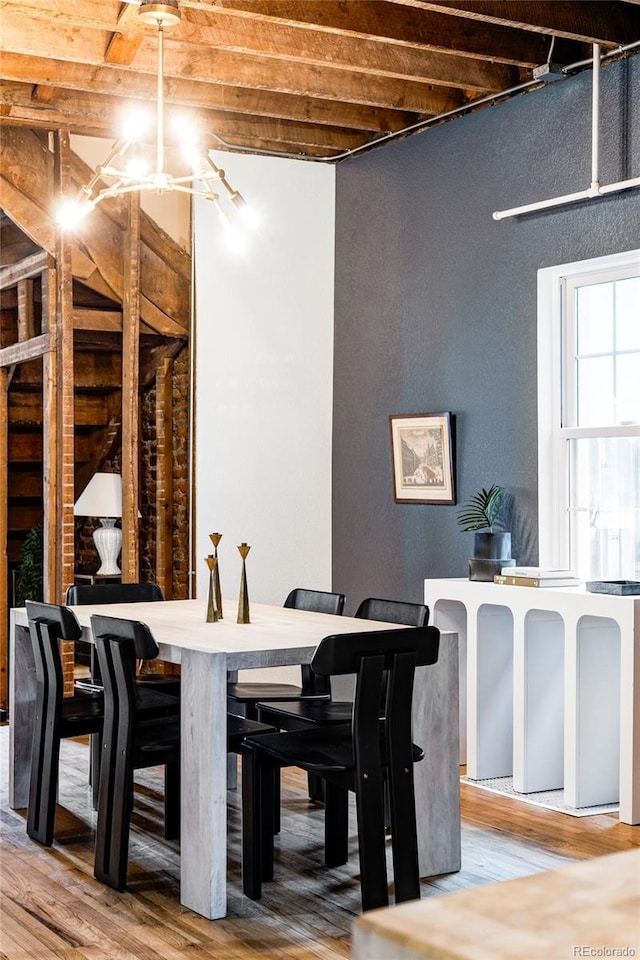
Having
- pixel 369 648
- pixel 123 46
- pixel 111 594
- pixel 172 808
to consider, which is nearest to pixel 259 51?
pixel 123 46

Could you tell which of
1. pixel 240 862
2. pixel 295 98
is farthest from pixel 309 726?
pixel 295 98

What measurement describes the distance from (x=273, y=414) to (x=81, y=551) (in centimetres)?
201

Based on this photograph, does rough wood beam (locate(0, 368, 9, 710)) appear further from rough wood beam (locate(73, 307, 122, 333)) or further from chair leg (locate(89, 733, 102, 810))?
chair leg (locate(89, 733, 102, 810))

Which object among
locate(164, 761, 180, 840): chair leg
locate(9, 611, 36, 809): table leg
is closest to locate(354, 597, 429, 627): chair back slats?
locate(164, 761, 180, 840): chair leg

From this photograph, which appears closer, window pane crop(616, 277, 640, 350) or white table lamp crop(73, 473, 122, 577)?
window pane crop(616, 277, 640, 350)

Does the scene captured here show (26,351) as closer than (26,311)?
Yes

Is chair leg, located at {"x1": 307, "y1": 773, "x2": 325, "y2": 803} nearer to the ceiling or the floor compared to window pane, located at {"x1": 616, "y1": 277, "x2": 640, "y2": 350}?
nearer to the floor

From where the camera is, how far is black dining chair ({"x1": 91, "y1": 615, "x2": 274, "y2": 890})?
3.73m

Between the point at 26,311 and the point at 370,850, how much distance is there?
4382 mm

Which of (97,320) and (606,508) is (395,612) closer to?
(606,508)

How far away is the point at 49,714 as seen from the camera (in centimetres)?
429

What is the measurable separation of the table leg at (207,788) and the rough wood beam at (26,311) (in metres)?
3.68

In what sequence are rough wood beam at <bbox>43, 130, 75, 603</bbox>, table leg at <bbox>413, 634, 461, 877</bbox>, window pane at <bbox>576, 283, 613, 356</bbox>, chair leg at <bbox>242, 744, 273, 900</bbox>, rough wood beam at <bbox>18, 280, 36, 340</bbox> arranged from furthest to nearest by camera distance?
1. rough wood beam at <bbox>18, 280, 36, 340</bbox>
2. rough wood beam at <bbox>43, 130, 75, 603</bbox>
3. window pane at <bbox>576, 283, 613, 356</bbox>
4. table leg at <bbox>413, 634, 461, 877</bbox>
5. chair leg at <bbox>242, 744, 273, 900</bbox>

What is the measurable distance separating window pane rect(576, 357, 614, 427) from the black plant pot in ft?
2.20
